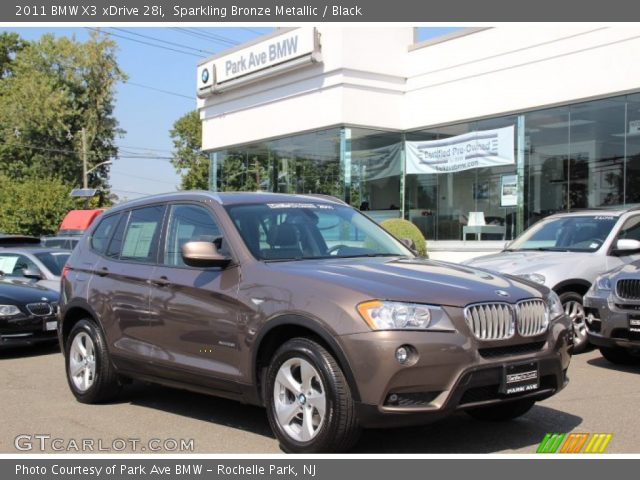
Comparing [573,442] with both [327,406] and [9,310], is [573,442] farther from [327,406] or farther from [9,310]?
[9,310]

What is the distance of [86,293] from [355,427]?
3.48m

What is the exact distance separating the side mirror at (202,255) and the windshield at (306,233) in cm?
26

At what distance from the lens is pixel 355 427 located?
4.57m

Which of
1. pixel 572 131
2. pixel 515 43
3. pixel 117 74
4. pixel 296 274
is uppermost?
pixel 117 74

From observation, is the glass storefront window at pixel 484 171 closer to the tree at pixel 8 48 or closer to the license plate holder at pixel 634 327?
the license plate holder at pixel 634 327

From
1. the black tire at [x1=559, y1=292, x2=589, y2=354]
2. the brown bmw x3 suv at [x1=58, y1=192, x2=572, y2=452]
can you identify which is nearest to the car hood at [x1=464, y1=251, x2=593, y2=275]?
the black tire at [x1=559, y1=292, x2=589, y2=354]

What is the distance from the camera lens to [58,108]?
187 ft

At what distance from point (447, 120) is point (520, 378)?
1642 centimetres

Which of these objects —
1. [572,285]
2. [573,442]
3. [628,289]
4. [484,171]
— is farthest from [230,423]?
[484,171]

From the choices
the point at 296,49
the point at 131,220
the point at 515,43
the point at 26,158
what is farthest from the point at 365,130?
the point at 26,158

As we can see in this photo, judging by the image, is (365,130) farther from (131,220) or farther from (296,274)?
(296,274)

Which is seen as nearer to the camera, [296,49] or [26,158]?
[296,49]

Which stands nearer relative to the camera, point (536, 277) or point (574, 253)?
point (536, 277)

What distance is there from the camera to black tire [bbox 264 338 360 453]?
14.9 feet
